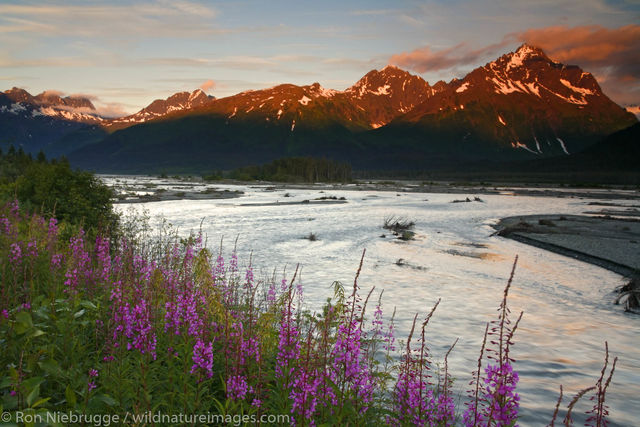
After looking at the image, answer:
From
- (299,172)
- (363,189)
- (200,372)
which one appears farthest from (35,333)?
(299,172)

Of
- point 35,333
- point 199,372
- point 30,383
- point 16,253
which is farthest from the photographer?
point 16,253

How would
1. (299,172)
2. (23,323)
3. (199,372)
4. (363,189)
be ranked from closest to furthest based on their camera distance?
(199,372)
(23,323)
(363,189)
(299,172)

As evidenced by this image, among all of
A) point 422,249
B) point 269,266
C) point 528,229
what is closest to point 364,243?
point 422,249

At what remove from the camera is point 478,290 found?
15.8 metres

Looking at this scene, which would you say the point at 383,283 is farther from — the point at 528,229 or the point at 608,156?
the point at 608,156

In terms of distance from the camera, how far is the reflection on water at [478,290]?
9031 millimetres

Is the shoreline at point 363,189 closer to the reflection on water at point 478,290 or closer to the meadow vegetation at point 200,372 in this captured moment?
the reflection on water at point 478,290

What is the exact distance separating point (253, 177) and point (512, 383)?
14851 centimetres

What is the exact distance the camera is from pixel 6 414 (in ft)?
11.5

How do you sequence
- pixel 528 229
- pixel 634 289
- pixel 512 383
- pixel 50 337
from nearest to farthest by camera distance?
pixel 512 383 < pixel 50 337 < pixel 634 289 < pixel 528 229

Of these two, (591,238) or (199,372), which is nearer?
(199,372)

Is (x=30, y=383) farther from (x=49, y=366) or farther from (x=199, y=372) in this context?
(x=199, y=372)

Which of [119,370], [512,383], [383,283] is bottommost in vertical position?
[383,283]

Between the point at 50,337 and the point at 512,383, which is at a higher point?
the point at 512,383
